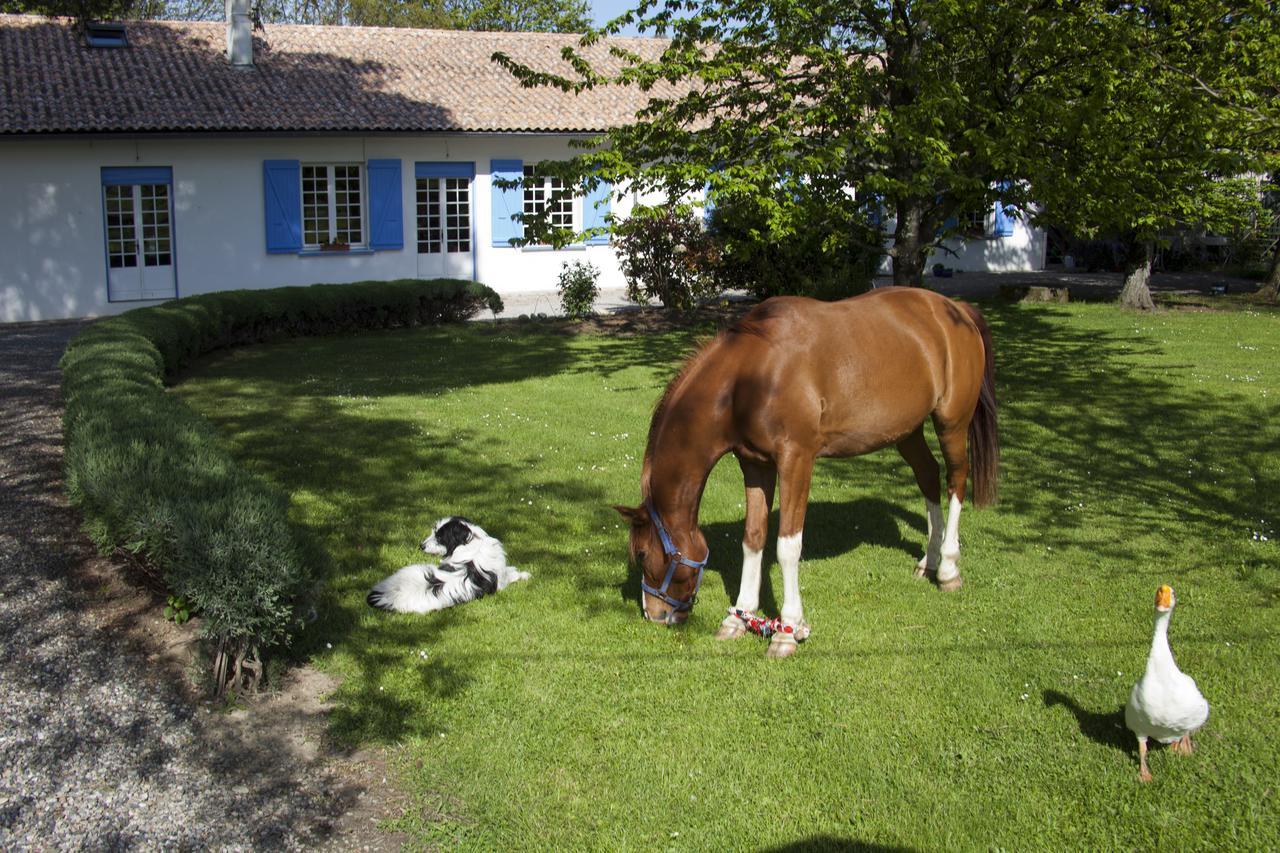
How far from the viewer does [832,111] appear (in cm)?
1257

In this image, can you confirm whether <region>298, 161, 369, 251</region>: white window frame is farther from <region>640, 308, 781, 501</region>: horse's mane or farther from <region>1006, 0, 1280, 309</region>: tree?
<region>640, 308, 781, 501</region>: horse's mane

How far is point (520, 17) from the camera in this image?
44.8 meters

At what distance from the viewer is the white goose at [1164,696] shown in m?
4.62

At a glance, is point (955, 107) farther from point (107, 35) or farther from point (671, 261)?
point (107, 35)

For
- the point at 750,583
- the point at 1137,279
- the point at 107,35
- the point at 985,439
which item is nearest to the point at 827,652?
the point at 750,583

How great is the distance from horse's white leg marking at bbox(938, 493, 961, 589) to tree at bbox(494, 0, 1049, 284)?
5512 millimetres

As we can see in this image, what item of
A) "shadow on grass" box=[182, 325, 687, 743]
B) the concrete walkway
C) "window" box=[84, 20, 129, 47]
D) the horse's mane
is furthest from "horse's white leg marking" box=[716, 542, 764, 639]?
"window" box=[84, 20, 129, 47]

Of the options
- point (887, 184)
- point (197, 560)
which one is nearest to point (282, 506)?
point (197, 560)

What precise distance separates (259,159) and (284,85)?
6.63 feet

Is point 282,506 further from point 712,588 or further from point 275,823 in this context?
point 712,588

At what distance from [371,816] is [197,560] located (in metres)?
1.56

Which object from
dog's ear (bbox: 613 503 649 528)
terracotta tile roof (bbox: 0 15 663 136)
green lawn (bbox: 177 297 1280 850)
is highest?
terracotta tile roof (bbox: 0 15 663 136)

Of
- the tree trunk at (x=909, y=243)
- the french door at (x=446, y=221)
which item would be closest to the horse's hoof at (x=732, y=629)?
the tree trunk at (x=909, y=243)

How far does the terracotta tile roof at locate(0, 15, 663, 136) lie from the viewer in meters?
21.3
